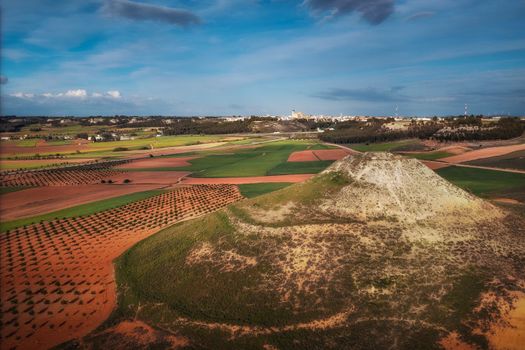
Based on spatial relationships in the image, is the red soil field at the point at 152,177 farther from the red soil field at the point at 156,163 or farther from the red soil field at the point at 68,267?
the red soil field at the point at 68,267

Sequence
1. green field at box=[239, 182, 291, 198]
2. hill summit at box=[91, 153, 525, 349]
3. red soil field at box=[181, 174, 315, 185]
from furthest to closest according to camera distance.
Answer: red soil field at box=[181, 174, 315, 185]
green field at box=[239, 182, 291, 198]
hill summit at box=[91, 153, 525, 349]

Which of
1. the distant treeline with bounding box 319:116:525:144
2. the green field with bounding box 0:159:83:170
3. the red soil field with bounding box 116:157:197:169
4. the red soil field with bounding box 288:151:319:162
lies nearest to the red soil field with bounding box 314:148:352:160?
the red soil field with bounding box 288:151:319:162

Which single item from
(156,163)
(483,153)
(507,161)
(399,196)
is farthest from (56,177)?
(483,153)

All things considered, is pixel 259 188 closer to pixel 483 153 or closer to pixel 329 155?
pixel 329 155

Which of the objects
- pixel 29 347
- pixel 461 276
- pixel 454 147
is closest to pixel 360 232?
pixel 461 276

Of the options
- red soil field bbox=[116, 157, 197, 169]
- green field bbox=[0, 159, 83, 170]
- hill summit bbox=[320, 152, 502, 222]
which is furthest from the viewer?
green field bbox=[0, 159, 83, 170]

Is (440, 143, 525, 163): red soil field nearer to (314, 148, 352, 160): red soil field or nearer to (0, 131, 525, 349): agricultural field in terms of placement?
(314, 148, 352, 160): red soil field
